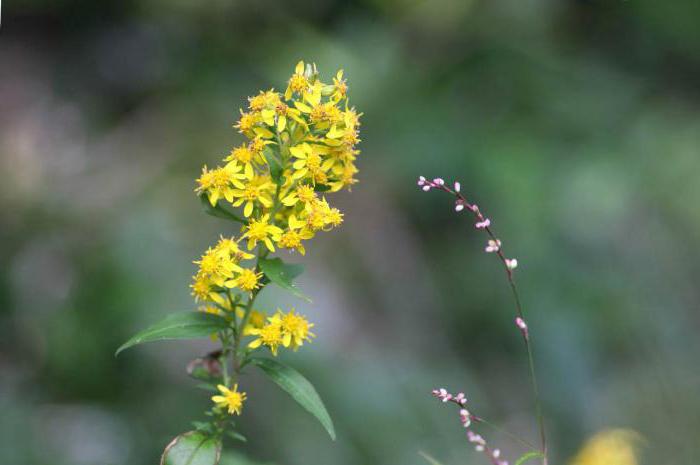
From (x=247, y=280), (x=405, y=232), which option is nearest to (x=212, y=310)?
(x=247, y=280)

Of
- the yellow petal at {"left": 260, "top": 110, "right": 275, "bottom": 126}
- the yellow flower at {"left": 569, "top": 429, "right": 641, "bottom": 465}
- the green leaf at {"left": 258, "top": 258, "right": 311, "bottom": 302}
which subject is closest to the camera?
the green leaf at {"left": 258, "top": 258, "right": 311, "bottom": 302}

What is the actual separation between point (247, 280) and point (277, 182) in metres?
0.18

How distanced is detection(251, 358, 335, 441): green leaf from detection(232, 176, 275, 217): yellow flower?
0.85 feet

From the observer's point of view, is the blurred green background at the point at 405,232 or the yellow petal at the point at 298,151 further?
the blurred green background at the point at 405,232

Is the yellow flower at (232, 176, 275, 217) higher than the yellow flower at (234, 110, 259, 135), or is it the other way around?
the yellow flower at (234, 110, 259, 135)

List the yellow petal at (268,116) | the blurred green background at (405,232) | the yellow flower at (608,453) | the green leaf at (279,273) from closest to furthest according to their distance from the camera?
the green leaf at (279,273) → the yellow petal at (268,116) → the yellow flower at (608,453) → the blurred green background at (405,232)

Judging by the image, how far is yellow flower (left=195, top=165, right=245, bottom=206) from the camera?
1514mm

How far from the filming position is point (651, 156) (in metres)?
4.20

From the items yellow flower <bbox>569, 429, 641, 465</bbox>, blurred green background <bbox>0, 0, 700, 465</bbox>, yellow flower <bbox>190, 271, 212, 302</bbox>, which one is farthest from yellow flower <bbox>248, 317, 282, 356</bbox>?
blurred green background <bbox>0, 0, 700, 465</bbox>

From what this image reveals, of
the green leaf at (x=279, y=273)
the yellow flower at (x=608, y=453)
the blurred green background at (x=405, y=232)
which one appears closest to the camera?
the green leaf at (x=279, y=273)

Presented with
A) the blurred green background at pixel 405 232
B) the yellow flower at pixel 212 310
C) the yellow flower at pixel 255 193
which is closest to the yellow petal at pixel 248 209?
the yellow flower at pixel 255 193

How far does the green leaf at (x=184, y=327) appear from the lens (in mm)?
1469

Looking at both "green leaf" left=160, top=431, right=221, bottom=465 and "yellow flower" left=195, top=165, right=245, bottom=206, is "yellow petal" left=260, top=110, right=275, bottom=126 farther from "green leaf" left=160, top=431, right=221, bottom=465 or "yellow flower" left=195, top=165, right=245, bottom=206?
"green leaf" left=160, top=431, right=221, bottom=465

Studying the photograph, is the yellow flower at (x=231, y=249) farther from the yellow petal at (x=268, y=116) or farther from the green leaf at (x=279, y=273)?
the yellow petal at (x=268, y=116)
